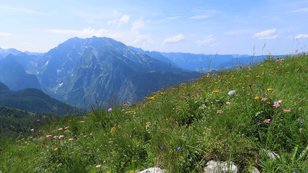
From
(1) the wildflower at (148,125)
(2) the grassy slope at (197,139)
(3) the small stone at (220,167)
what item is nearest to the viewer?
(3) the small stone at (220,167)

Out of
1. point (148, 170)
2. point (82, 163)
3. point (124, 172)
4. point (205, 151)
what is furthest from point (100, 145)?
point (205, 151)

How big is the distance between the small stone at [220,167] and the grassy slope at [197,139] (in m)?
0.12

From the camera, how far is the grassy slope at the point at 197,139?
5535mm

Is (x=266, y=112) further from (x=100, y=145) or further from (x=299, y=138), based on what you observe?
(x=100, y=145)

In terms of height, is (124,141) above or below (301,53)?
below

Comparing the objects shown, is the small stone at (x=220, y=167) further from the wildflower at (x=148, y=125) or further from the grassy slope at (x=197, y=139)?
the wildflower at (x=148, y=125)

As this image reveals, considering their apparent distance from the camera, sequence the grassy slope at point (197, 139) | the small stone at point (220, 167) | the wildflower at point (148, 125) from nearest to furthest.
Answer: the small stone at point (220, 167), the grassy slope at point (197, 139), the wildflower at point (148, 125)

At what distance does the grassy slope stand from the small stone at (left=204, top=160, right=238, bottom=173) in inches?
4.8

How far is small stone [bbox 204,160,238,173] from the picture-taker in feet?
16.0

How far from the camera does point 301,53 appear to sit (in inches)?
559

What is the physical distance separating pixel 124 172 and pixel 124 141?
0.67 metres

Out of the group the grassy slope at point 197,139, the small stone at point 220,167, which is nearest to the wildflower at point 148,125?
the grassy slope at point 197,139

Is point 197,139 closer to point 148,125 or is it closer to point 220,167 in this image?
point 220,167

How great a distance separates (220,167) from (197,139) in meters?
1.16
